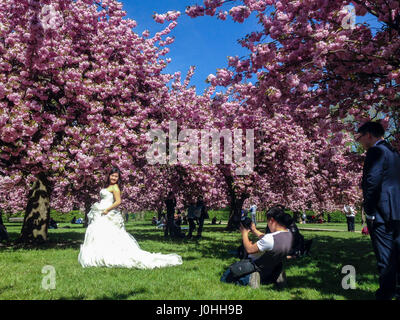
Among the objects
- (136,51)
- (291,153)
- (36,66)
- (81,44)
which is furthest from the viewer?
(291,153)

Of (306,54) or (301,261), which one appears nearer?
(306,54)

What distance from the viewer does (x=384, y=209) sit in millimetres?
4789

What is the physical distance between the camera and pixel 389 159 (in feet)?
16.1

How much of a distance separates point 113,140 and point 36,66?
3.68m

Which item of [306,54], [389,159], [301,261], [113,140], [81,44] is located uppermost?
[81,44]

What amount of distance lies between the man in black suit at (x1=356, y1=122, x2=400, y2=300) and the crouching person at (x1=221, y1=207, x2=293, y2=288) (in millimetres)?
1295

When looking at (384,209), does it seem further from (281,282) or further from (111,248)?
(111,248)

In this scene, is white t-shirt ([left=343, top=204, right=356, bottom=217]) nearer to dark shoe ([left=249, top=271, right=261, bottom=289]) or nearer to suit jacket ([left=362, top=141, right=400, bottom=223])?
dark shoe ([left=249, top=271, right=261, bottom=289])

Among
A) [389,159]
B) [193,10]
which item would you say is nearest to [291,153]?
[193,10]

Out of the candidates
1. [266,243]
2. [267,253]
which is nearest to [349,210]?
[267,253]

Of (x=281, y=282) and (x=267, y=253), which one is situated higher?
(x=267, y=253)

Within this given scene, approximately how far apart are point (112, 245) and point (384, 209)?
20.8 feet

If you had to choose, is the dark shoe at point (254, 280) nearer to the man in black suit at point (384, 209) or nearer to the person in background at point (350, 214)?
the man in black suit at point (384, 209)

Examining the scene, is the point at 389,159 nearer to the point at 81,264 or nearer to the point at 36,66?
the point at 81,264
